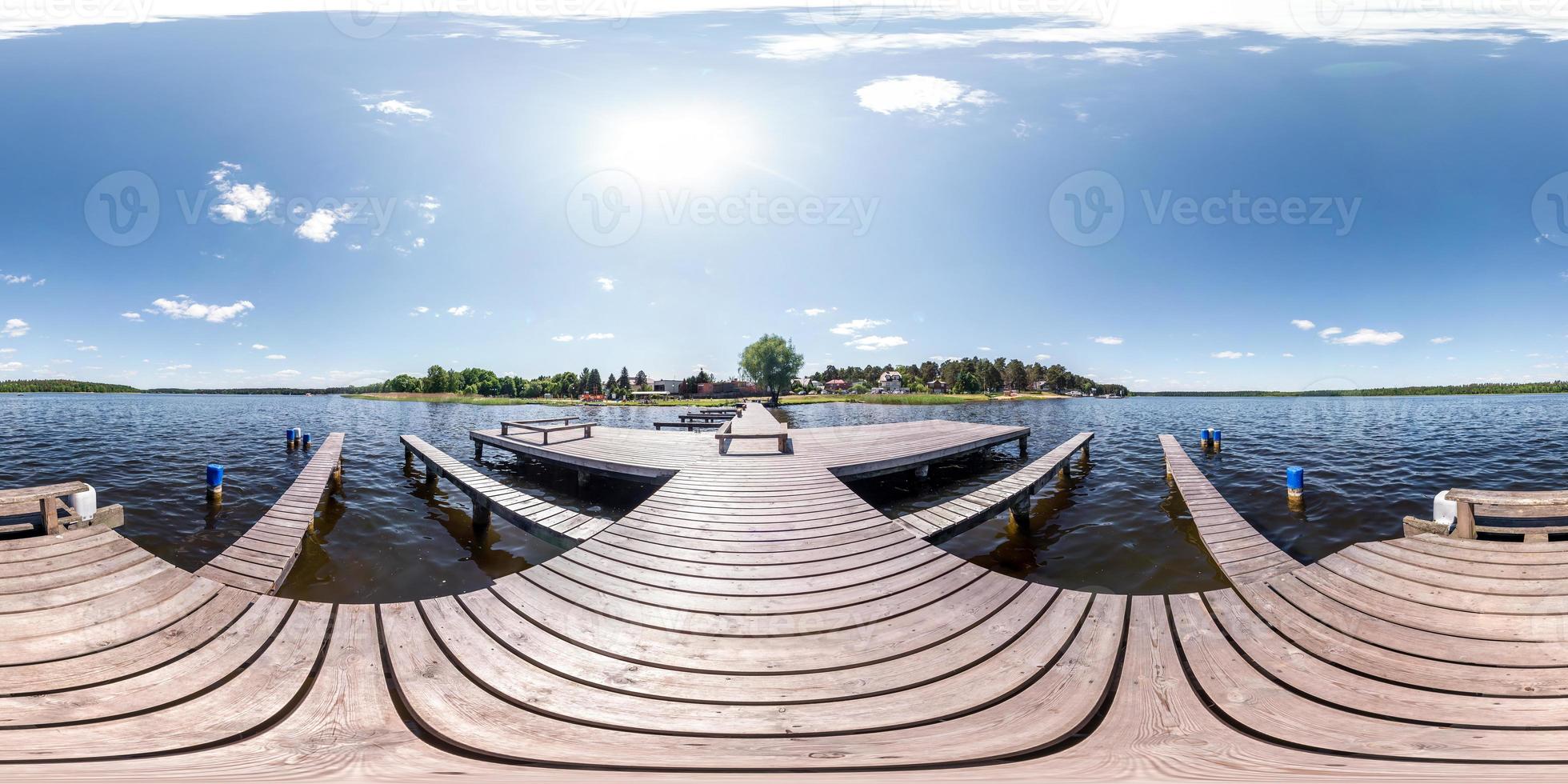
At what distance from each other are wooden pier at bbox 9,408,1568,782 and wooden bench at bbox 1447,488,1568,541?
376 mm

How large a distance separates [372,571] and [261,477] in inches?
440

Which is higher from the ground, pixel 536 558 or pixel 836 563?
pixel 836 563

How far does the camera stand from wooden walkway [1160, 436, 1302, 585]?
5957 mm

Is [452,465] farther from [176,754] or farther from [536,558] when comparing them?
[176,754]

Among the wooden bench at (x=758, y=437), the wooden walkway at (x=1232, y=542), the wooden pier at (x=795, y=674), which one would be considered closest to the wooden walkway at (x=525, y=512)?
the wooden pier at (x=795, y=674)

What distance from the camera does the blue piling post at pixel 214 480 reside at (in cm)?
1115

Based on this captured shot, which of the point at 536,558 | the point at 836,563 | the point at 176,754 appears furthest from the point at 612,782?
the point at 536,558

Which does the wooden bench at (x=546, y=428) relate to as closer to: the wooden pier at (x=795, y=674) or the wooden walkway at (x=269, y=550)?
the wooden walkway at (x=269, y=550)

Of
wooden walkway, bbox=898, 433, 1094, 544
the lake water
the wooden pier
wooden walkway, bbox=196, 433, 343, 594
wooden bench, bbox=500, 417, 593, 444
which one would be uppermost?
wooden bench, bbox=500, 417, 593, 444

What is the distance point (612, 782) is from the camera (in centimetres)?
214

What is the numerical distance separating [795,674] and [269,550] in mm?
7166

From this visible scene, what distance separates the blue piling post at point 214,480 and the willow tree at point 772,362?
2170 inches

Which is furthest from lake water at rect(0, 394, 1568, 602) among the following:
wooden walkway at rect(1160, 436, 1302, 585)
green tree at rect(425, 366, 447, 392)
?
green tree at rect(425, 366, 447, 392)

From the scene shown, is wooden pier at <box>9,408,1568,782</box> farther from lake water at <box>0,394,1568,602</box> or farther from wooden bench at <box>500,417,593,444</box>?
wooden bench at <box>500,417,593,444</box>
